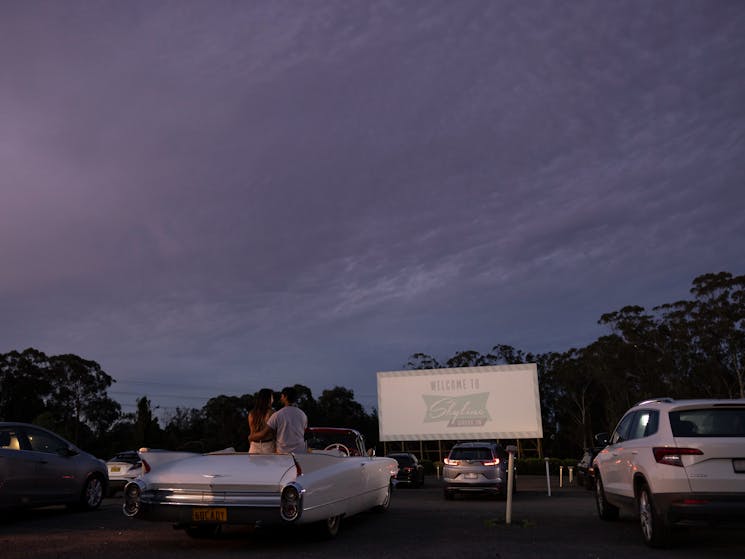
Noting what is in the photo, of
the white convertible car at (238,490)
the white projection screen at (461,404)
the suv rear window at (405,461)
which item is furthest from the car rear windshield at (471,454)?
the white projection screen at (461,404)

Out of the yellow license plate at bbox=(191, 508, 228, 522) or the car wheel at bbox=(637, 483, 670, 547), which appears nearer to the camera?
the yellow license plate at bbox=(191, 508, 228, 522)

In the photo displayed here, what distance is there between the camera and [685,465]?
23.1 ft

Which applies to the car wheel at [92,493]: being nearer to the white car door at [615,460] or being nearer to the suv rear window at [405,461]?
the white car door at [615,460]

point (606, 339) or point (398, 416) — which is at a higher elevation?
point (606, 339)

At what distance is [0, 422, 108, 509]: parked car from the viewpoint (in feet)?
32.5

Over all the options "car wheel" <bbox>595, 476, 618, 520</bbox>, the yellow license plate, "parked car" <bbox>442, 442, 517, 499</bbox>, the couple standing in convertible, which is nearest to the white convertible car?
the yellow license plate

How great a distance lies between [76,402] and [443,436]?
28.8m

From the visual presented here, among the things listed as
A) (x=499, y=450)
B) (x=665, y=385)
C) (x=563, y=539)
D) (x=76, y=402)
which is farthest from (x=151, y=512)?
(x=76, y=402)

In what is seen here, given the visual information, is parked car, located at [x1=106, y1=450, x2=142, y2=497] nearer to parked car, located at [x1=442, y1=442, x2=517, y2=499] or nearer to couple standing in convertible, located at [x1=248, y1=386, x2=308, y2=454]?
parked car, located at [x1=442, y1=442, x2=517, y2=499]

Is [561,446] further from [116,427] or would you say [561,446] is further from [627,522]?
[627,522]

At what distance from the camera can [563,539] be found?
810cm

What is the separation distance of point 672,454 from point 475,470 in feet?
35.1

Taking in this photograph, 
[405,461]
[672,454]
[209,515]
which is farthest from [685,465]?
[405,461]

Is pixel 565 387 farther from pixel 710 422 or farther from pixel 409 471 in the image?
pixel 710 422
